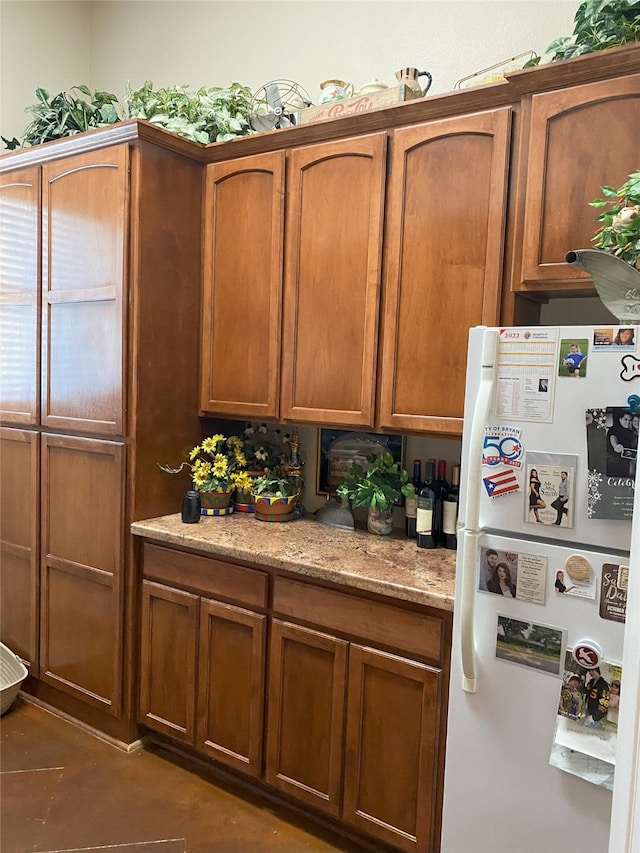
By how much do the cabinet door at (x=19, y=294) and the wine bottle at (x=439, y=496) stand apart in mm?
1815

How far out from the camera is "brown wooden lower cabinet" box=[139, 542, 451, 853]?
74.4 inches

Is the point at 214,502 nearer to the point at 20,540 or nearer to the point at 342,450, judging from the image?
the point at 342,450

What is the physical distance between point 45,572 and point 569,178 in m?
2.63

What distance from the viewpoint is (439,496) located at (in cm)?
233

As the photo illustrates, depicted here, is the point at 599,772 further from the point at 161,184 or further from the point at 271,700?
the point at 161,184

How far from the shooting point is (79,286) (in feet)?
8.70

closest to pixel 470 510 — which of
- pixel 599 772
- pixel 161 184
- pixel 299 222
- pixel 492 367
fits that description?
pixel 492 367

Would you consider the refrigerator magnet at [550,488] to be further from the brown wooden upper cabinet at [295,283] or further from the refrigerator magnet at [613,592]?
the brown wooden upper cabinet at [295,283]

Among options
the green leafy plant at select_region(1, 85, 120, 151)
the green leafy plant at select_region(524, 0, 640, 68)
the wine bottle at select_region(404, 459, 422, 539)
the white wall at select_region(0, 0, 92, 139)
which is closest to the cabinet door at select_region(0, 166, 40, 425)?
the green leafy plant at select_region(1, 85, 120, 151)

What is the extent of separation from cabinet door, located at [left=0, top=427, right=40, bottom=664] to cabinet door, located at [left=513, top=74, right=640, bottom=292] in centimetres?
225

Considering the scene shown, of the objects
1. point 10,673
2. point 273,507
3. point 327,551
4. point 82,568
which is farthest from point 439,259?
point 10,673

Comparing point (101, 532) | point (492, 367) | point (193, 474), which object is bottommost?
point (101, 532)

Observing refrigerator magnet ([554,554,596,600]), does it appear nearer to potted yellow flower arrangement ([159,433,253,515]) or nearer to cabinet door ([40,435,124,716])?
potted yellow flower arrangement ([159,433,253,515])

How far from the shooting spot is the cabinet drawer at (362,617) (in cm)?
186
